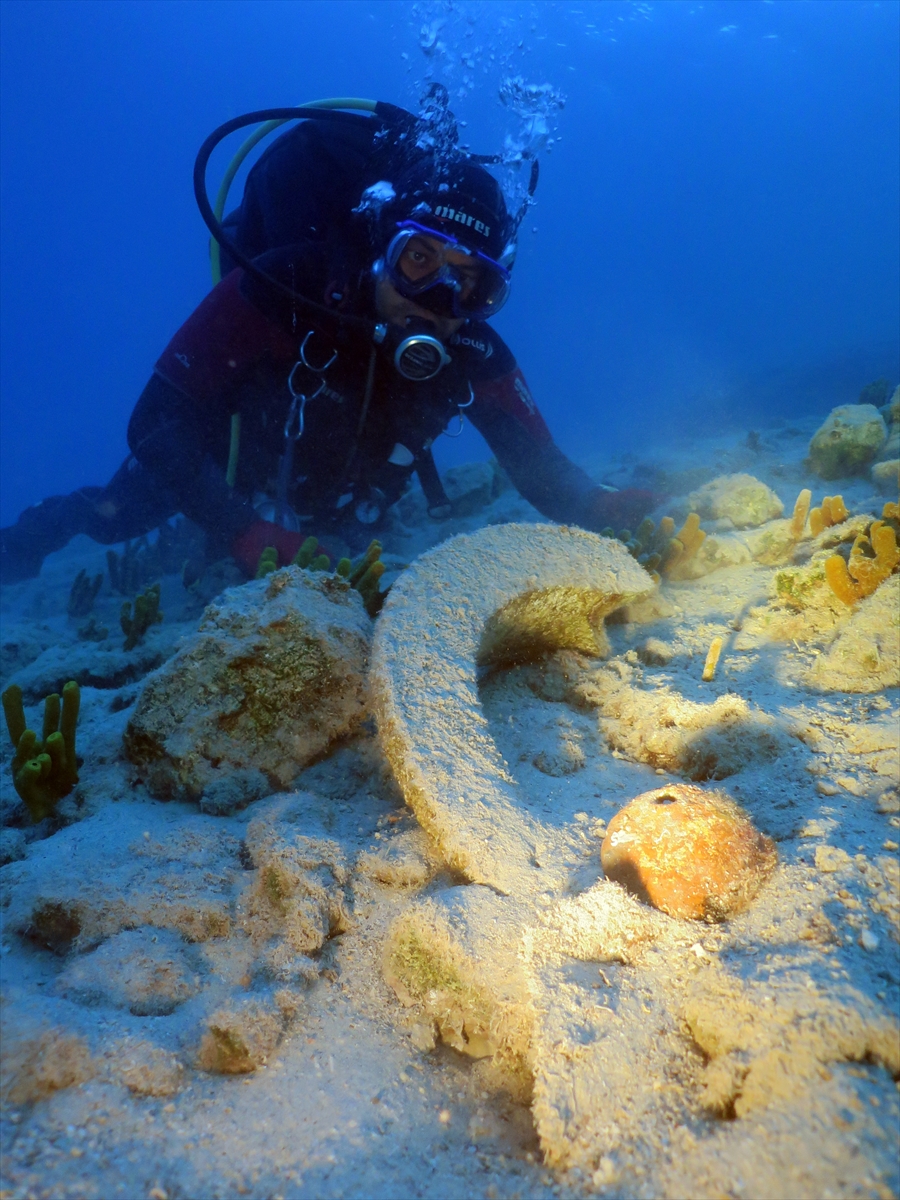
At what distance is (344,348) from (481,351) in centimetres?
128

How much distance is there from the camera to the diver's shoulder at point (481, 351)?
17.6 feet

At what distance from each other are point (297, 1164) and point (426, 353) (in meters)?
4.95

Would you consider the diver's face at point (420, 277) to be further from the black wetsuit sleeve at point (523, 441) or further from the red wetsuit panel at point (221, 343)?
the red wetsuit panel at point (221, 343)

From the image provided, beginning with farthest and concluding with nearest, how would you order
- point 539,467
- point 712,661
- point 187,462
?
point 539,467 → point 187,462 → point 712,661

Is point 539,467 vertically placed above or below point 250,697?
above

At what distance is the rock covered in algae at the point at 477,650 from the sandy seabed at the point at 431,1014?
0.17 metres

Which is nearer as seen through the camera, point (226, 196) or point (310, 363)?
point (310, 363)

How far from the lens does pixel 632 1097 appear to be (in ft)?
4.14

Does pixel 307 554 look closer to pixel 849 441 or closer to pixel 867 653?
pixel 867 653

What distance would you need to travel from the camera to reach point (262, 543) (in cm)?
495

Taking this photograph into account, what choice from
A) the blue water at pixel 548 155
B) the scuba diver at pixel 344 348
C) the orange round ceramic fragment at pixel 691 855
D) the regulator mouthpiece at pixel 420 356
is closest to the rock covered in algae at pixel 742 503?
the scuba diver at pixel 344 348

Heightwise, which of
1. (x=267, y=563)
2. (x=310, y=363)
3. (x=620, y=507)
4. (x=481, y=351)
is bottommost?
(x=267, y=563)

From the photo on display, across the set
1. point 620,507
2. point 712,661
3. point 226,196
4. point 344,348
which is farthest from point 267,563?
point 226,196

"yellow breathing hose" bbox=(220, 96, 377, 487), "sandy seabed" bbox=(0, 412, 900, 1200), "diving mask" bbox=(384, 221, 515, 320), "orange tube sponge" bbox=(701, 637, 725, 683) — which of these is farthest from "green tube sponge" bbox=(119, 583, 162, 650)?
"orange tube sponge" bbox=(701, 637, 725, 683)
